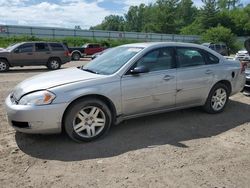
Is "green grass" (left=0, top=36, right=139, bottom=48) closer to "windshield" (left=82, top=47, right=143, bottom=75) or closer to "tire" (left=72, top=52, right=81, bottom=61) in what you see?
"tire" (left=72, top=52, right=81, bottom=61)

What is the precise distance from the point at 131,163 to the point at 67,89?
58.3 inches

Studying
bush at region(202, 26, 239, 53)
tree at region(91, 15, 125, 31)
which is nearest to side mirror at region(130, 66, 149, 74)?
bush at region(202, 26, 239, 53)

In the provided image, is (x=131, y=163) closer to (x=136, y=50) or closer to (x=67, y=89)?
(x=67, y=89)

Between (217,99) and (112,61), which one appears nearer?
(112,61)

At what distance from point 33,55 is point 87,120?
1324 centimetres

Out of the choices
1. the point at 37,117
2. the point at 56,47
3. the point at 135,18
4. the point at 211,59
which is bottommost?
the point at 37,117

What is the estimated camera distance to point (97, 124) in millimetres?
5086

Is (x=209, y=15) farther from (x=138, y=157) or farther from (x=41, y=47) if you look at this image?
(x=138, y=157)

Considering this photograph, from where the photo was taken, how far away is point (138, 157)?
4438 millimetres

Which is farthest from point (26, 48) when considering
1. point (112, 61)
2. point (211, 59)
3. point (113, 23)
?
point (113, 23)

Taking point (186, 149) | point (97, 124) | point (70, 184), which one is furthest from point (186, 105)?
point (70, 184)

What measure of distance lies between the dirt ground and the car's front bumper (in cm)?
29

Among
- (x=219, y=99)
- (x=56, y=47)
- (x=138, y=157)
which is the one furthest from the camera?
(x=56, y=47)

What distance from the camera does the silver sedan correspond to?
15.5ft
